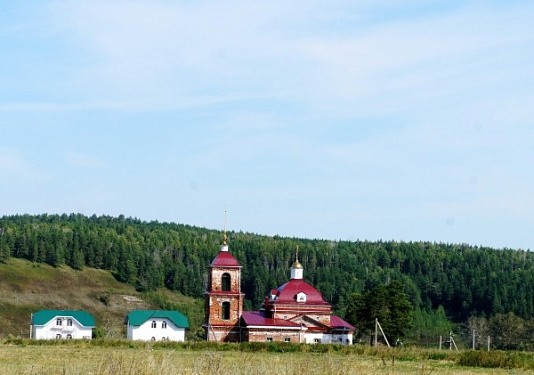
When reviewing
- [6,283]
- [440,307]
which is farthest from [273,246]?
[6,283]

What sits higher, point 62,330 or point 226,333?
point 226,333

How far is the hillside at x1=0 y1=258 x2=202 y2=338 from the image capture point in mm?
140250

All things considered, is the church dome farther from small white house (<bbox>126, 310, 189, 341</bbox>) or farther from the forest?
the forest

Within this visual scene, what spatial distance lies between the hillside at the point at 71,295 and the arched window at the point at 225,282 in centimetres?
5515

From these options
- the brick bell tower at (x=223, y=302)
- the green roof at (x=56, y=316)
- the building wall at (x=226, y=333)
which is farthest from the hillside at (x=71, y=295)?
the building wall at (x=226, y=333)

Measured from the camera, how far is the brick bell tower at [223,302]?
7406cm

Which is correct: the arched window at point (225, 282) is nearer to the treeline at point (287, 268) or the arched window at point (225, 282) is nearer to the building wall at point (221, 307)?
the building wall at point (221, 307)

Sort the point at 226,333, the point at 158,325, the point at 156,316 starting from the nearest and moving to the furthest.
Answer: the point at 226,333 → the point at 158,325 → the point at 156,316

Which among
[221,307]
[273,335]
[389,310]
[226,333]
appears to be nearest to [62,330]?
[221,307]

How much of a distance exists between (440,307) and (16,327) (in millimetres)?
69929

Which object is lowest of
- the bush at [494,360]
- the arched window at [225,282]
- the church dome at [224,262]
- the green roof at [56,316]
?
the bush at [494,360]

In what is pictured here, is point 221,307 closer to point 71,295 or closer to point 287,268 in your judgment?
point 71,295

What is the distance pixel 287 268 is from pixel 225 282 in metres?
103

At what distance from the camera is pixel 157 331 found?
86312mm
